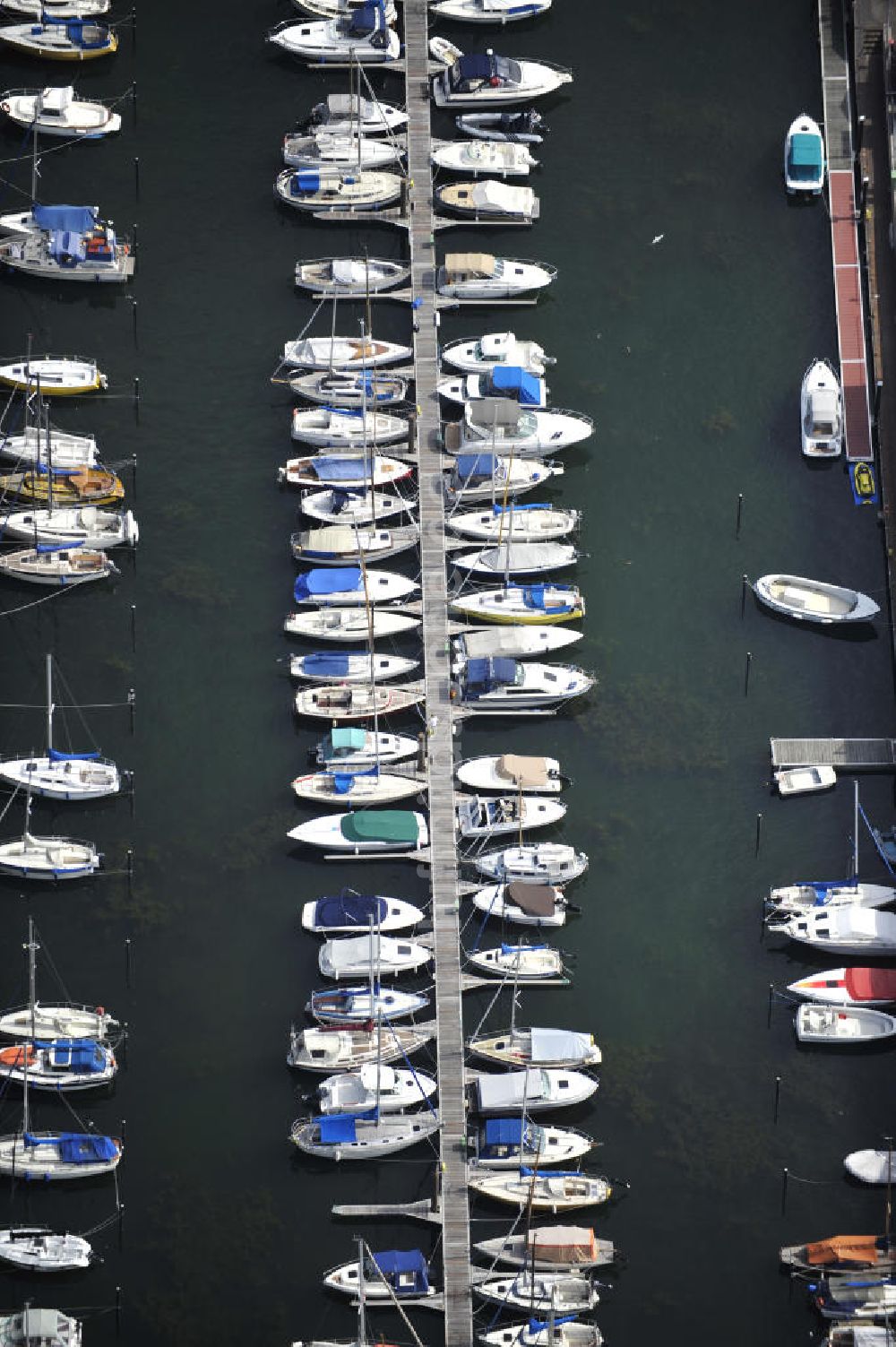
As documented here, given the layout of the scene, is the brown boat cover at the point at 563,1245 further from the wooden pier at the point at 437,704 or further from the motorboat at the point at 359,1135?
the motorboat at the point at 359,1135

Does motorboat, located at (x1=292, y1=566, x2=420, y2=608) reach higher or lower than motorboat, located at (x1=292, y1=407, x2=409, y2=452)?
lower

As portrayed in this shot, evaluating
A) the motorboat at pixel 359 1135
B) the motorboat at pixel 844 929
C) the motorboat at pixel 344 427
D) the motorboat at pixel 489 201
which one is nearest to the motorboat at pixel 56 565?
the motorboat at pixel 344 427

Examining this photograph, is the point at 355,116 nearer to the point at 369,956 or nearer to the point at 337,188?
the point at 337,188

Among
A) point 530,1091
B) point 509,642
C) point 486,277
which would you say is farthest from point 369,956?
point 486,277

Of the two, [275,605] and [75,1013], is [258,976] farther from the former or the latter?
[275,605]

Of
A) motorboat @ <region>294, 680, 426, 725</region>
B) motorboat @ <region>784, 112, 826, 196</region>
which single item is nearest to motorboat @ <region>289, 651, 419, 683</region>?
motorboat @ <region>294, 680, 426, 725</region>

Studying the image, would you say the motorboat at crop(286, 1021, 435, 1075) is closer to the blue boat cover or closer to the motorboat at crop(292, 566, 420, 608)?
the motorboat at crop(292, 566, 420, 608)

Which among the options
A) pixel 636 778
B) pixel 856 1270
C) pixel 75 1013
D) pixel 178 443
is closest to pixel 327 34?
pixel 178 443
